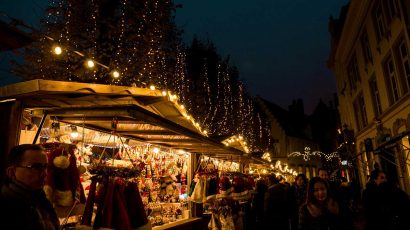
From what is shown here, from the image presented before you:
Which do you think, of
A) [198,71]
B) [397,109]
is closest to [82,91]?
[397,109]

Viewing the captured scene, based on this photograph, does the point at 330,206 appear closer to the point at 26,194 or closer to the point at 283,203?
the point at 26,194

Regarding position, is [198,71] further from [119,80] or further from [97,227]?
[97,227]

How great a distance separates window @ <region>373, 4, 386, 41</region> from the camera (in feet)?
46.9

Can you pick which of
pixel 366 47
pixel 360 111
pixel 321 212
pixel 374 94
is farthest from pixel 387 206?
pixel 360 111

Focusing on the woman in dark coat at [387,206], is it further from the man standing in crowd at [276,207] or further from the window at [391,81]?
the window at [391,81]

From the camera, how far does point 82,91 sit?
4188 millimetres

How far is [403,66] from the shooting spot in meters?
12.4

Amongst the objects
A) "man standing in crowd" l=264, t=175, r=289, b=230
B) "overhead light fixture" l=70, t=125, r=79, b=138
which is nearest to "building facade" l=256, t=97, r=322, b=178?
"man standing in crowd" l=264, t=175, r=289, b=230

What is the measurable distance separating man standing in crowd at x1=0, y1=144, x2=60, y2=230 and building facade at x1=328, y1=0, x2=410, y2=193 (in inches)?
280

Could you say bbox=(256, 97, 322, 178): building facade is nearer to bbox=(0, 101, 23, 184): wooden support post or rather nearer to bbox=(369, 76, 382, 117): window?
bbox=(369, 76, 382, 117): window

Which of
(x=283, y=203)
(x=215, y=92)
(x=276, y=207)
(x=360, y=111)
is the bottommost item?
(x=276, y=207)

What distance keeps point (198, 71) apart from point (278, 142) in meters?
25.6

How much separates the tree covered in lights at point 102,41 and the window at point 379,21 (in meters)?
10.2

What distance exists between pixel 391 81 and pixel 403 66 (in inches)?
68.0
